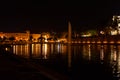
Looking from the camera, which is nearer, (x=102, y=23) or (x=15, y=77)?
(x=15, y=77)

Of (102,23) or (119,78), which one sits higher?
(102,23)

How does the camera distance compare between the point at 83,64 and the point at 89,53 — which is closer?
the point at 83,64

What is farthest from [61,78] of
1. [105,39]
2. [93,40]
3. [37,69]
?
[93,40]

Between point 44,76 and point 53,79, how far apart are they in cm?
156

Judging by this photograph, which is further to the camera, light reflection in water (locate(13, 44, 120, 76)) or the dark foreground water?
light reflection in water (locate(13, 44, 120, 76))

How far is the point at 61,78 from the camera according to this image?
13.6 meters

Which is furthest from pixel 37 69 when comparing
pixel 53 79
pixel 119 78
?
pixel 119 78

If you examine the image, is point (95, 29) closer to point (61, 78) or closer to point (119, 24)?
point (119, 24)

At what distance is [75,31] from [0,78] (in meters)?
186

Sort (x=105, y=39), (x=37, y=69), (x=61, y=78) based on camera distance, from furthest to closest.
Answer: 1. (x=105, y=39)
2. (x=37, y=69)
3. (x=61, y=78)

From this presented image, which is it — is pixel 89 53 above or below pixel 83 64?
below

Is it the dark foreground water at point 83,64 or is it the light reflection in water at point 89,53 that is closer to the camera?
the dark foreground water at point 83,64

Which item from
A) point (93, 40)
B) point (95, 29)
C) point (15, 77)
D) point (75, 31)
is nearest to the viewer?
point (15, 77)

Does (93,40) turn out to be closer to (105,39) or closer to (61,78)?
(105,39)
